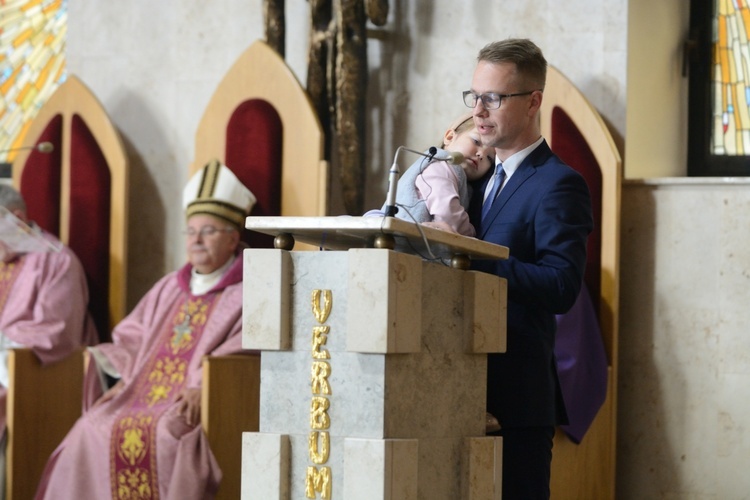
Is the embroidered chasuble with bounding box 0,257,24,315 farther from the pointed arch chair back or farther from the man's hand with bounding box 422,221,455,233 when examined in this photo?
the man's hand with bounding box 422,221,455,233

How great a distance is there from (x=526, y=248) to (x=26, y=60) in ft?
17.5

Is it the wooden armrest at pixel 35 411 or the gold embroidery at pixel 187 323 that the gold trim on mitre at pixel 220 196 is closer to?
the gold embroidery at pixel 187 323

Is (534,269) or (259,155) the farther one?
(259,155)

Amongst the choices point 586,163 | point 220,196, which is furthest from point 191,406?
point 586,163

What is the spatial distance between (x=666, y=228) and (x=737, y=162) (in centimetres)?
69

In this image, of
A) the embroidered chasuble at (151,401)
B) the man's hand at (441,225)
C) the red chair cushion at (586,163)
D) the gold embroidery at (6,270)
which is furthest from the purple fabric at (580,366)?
the gold embroidery at (6,270)

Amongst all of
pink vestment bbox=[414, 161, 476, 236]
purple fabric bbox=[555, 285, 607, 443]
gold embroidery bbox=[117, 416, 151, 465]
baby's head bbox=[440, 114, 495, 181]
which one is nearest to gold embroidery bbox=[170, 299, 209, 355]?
gold embroidery bbox=[117, 416, 151, 465]

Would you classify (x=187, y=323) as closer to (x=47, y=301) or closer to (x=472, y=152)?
(x=47, y=301)

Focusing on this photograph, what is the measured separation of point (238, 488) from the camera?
521cm

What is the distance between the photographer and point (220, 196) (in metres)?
5.80

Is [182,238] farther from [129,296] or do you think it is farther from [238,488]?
[238,488]

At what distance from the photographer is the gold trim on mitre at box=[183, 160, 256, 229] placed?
19.0ft

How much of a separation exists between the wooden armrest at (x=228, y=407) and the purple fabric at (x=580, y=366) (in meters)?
1.30

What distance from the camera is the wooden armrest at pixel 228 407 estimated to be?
16.7 feet
